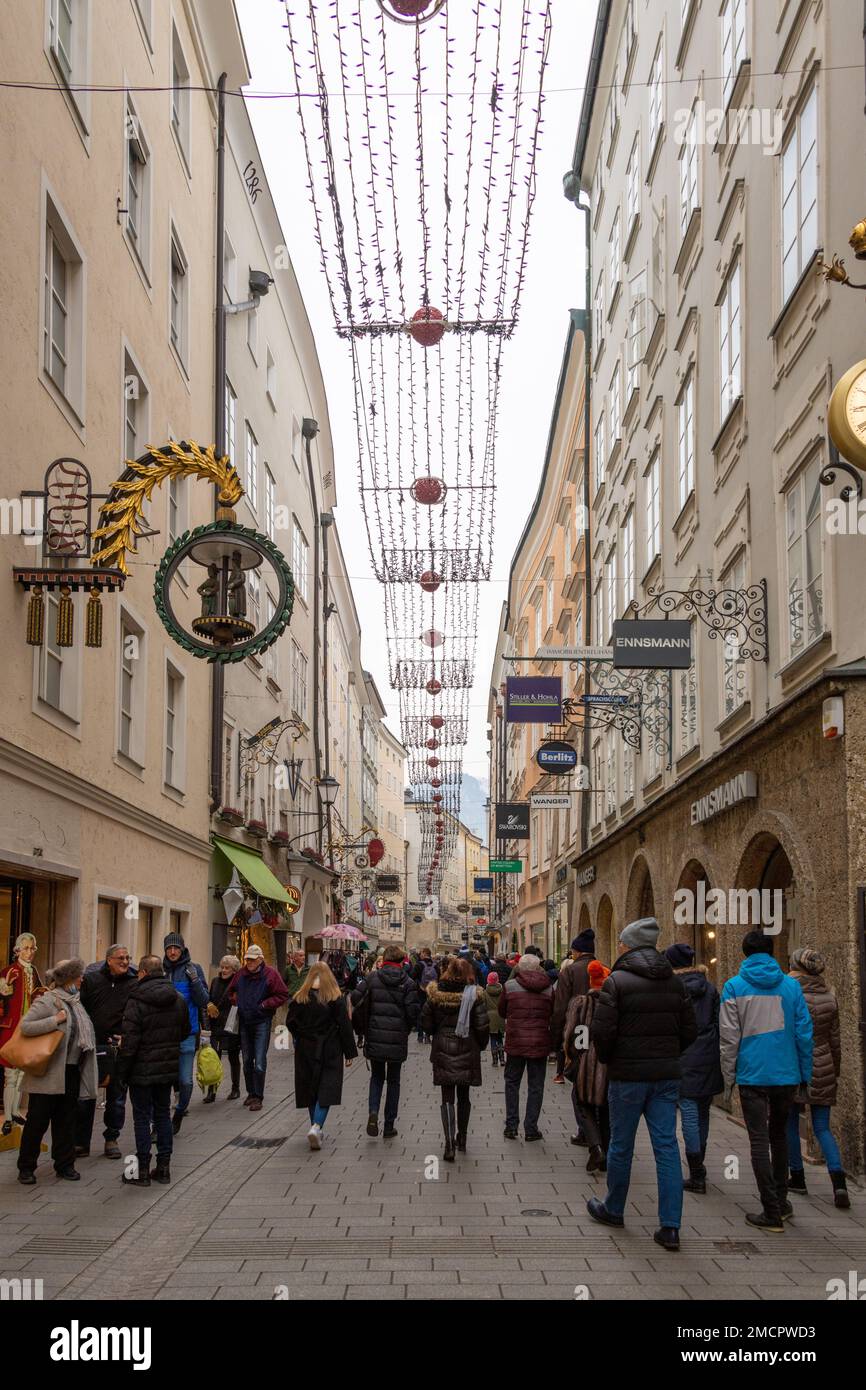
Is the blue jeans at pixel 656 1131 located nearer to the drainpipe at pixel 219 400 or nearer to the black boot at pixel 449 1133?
the black boot at pixel 449 1133

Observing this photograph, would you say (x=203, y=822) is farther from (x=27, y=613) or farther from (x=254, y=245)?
(x=254, y=245)

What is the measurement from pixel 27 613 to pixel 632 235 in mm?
16466

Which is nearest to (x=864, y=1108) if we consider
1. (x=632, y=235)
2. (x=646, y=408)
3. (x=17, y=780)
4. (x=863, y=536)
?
(x=863, y=536)

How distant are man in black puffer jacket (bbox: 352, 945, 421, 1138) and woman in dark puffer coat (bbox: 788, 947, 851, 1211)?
4087mm

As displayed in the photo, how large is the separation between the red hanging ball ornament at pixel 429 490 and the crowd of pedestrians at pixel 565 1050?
6.39 meters

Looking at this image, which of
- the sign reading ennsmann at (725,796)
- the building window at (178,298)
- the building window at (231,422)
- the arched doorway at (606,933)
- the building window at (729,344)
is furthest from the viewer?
the arched doorway at (606,933)

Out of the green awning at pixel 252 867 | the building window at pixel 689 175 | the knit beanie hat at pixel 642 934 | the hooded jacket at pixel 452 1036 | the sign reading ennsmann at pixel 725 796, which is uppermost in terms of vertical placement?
the building window at pixel 689 175

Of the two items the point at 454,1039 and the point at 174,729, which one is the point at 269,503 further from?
the point at 454,1039

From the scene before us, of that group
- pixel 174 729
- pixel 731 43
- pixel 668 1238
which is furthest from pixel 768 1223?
pixel 174 729

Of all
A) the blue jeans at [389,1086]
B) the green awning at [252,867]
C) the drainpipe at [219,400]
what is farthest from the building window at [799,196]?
the green awning at [252,867]

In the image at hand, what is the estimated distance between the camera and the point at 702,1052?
1039 centimetres

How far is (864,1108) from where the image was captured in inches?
417

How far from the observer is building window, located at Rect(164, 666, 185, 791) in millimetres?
21719

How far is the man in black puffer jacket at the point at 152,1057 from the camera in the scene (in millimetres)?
10328
